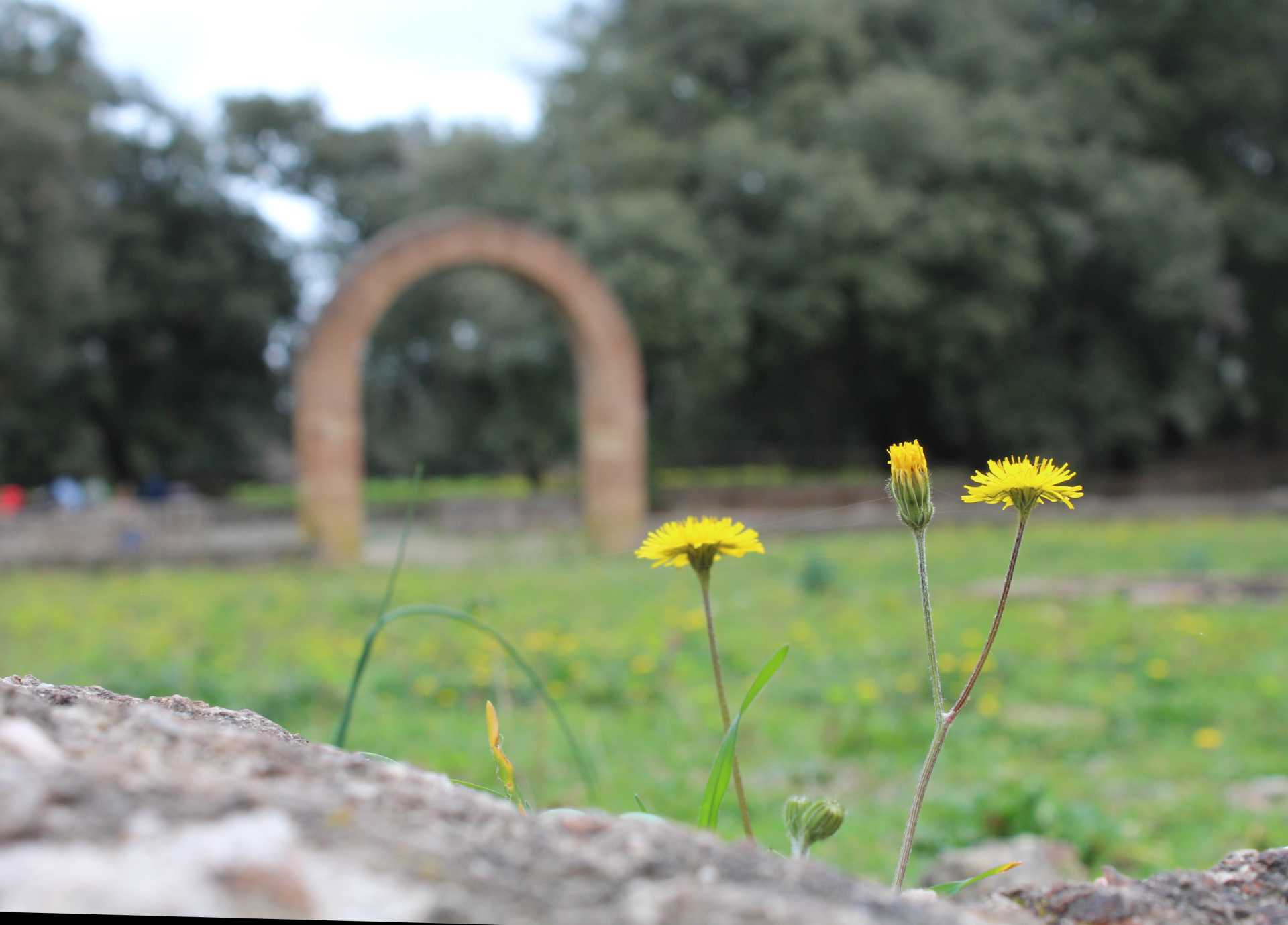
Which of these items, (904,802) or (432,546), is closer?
(904,802)

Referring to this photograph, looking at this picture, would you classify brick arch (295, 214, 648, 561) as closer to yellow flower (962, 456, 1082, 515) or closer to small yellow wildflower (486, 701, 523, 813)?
small yellow wildflower (486, 701, 523, 813)

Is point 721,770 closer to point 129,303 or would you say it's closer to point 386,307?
point 386,307

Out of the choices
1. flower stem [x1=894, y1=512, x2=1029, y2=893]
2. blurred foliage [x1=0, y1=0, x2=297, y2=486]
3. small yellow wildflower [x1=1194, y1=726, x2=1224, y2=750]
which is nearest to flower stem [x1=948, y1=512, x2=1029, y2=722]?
flower stem [x1=894, y1=512, x2=1029, y2=893]

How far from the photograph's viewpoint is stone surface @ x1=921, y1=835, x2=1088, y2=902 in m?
2.35

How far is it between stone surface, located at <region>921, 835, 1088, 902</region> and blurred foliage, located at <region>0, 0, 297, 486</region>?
18.9 m

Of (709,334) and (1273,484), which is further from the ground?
(709,334)

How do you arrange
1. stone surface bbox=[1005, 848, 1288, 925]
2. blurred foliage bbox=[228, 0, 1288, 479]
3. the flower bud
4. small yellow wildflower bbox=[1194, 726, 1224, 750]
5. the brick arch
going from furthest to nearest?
1. blurred foliage bbox=[228, 0, 1288, 479]
2. the brick arch
3. small yellow wildflower bbox=[1194, 726, 1224, 750]
4. the flower bud
5. stone surface bbox=[1005, 848, 1288, 925]

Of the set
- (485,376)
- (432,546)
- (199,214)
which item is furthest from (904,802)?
(199,214)

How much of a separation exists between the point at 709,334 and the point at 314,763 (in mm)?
15595

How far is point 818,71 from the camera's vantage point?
59.2ft

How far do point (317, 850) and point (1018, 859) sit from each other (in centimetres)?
230

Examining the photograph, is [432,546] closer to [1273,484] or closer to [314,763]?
[314,763]

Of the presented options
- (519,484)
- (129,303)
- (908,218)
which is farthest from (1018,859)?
(129,303)

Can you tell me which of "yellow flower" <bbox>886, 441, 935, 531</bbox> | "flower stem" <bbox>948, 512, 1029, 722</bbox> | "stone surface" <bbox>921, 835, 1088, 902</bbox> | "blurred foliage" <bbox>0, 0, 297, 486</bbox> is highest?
"blurred foliage" <bbox>0, 0, 297, 486</bbox>
